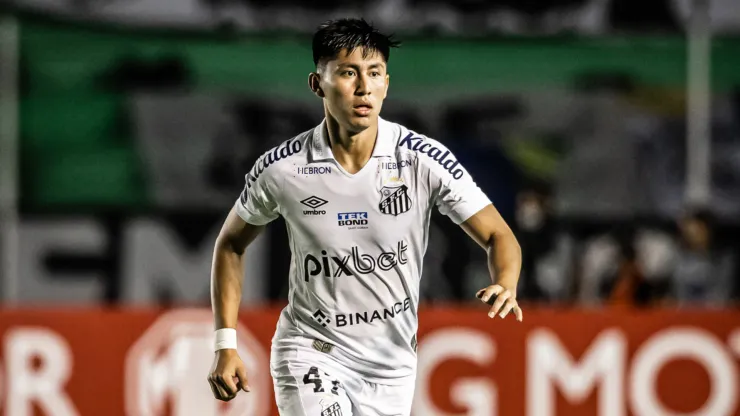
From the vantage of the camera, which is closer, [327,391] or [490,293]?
[490,293]

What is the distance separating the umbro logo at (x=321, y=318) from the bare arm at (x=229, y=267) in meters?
0.37

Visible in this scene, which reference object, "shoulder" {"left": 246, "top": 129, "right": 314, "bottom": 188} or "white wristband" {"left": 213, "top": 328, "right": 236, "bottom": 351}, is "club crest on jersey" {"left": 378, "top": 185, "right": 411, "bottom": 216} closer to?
"shoulder" {"left": 246, "top": 129, "right": 314, "bottom": 188}

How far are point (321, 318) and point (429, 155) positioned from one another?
71cm

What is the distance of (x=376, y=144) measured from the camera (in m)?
5.17

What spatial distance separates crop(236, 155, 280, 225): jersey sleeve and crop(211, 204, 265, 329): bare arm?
6 centimetres

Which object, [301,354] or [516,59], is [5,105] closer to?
[516,59]

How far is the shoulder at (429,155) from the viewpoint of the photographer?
514 centimetres

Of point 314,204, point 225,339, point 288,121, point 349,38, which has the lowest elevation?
point 225,339

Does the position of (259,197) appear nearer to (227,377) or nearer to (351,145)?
(351,145)

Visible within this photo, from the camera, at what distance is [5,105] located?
12.6 meters

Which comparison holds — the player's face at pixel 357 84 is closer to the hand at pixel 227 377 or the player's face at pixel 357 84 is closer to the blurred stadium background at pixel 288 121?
the hand at pixel 227 377

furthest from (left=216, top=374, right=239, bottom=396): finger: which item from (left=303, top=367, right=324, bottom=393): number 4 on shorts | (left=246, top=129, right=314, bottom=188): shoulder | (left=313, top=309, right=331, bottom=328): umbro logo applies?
(left=246, top=129, right=314, bottom=188): shoulder

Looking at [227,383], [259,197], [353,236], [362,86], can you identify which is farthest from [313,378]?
[362,86]

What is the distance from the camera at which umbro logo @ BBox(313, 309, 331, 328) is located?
5184 mm
